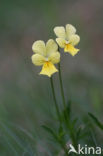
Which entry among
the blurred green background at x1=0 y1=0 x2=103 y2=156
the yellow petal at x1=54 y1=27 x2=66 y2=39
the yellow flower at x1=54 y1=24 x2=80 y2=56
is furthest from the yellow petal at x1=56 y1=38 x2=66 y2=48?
the blurred green background at x1=0 y1=0 x2=103 y2=156

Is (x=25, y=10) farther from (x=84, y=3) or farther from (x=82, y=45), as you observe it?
(x=82, y=45)

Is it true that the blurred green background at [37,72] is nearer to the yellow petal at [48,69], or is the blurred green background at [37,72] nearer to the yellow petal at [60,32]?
the yellow petal at [48,69]

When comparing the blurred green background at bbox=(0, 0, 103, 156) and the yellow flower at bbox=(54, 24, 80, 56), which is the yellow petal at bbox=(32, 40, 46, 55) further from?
the blurred green background at bbox=(0, 0, 103, 156)

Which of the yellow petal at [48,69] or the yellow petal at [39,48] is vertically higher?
the yellow petal at [39,48]

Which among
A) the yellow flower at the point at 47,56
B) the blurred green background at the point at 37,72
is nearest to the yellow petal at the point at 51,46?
the yellow flower at the point at 47,56

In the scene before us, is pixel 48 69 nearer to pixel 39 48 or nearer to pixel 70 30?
pixel 39 48

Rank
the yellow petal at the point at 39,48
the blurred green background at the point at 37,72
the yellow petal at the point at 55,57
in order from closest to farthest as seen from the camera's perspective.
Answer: the yellow petal at the point at 55,57 → the yellow petal at the point at 39,48 → the blurred green background at the point at 37,72
